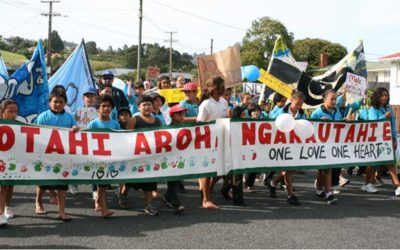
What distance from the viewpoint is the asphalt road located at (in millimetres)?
4895

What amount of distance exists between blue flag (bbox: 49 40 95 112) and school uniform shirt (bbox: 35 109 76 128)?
2.98m

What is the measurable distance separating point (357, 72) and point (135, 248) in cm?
781

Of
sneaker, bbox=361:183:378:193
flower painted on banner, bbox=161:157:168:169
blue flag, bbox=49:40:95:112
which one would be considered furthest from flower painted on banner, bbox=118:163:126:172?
sneaker, bbox=361:183:378:193

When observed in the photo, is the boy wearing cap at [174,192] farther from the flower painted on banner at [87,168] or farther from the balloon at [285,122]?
the balloon at [285,122]

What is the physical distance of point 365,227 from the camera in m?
5.66

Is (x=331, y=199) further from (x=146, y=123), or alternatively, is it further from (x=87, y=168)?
(x=87, y=168)

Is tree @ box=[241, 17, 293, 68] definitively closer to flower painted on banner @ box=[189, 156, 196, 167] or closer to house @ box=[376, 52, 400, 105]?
house @ box=[376, 52, 400, 105]

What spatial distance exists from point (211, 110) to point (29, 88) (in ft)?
11.1

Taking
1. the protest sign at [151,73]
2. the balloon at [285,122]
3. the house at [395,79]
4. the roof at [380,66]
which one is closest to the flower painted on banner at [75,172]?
the balloon at [285,122]

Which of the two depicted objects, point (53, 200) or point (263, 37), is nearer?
point (53, 200)

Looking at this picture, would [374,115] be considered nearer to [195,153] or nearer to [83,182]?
[195,153]

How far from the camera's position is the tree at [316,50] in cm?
6471

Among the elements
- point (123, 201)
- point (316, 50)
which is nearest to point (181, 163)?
point (123, 201)

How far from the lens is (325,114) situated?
726cm
